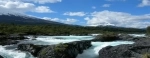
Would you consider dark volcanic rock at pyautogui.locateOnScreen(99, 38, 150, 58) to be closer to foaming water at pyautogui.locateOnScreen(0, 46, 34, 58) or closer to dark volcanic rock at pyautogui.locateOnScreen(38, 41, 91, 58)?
dark volcanic rock at pyautogui.locateOnScreen(38, 41, 91, 58)

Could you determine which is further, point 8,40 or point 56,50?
point 8,40

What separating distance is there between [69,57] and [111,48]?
5.89m

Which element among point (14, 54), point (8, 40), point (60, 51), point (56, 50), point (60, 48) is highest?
point (8, 40)

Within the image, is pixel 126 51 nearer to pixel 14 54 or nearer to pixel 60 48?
pixel 60 48

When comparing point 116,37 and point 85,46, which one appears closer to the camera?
point 85,46

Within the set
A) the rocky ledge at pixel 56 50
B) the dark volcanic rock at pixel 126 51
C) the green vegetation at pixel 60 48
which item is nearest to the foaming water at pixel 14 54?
the rocky ledge at pixel 56 50

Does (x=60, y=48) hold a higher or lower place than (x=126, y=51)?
higher

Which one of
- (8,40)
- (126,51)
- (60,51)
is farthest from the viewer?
(8,40)

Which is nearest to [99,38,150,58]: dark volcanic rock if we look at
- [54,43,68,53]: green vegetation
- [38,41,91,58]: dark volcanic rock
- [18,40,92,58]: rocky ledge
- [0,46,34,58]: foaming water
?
[18,40,92,58]: rocky ledge

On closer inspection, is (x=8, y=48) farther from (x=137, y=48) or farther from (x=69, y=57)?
(x=137, y=48)

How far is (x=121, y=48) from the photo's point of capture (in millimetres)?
35719

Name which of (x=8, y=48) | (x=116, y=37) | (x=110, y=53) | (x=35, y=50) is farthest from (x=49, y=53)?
Result: (x=116, y=37)

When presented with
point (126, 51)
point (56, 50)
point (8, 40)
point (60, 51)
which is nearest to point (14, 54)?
point (56, 50)

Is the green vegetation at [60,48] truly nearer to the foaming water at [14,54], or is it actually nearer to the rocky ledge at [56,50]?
the rocky ledge at [56,50]
